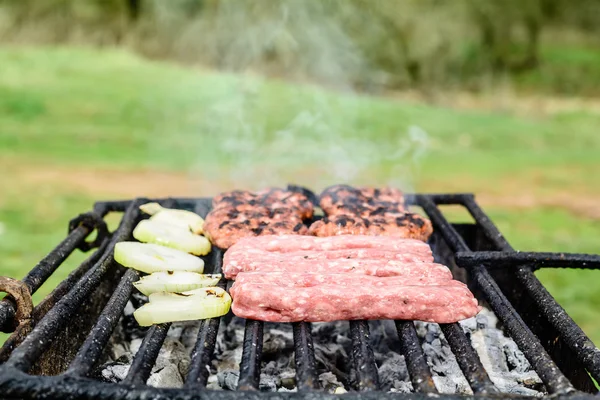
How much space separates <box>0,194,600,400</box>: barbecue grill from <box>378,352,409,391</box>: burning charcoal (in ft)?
1.66

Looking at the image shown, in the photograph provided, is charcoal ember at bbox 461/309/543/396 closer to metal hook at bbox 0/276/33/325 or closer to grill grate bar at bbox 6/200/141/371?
grill grate bar at bbox 6/200/141/371

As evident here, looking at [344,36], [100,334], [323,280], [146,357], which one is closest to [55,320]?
[100,334]

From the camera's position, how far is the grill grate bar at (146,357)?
231 cm

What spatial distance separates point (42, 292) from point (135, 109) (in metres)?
7.63

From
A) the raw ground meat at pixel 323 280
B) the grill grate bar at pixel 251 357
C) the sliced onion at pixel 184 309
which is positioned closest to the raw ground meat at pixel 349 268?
the raw ground meat at pixel 323 280

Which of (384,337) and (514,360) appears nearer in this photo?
(514,360)

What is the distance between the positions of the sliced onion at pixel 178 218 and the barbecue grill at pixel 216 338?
0.14m

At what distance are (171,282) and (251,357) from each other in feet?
2.60

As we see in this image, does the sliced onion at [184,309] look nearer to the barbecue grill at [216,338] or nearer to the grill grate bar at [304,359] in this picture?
the barbecue grill at [216,338]

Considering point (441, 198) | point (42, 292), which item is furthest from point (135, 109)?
point (441, 198)

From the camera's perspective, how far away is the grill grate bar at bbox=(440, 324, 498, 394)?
2.31 meters

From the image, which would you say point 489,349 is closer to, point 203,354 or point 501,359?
point 501,359

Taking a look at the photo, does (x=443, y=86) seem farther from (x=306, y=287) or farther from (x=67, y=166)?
(x=306, y=287)

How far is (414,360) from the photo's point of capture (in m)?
2.48
